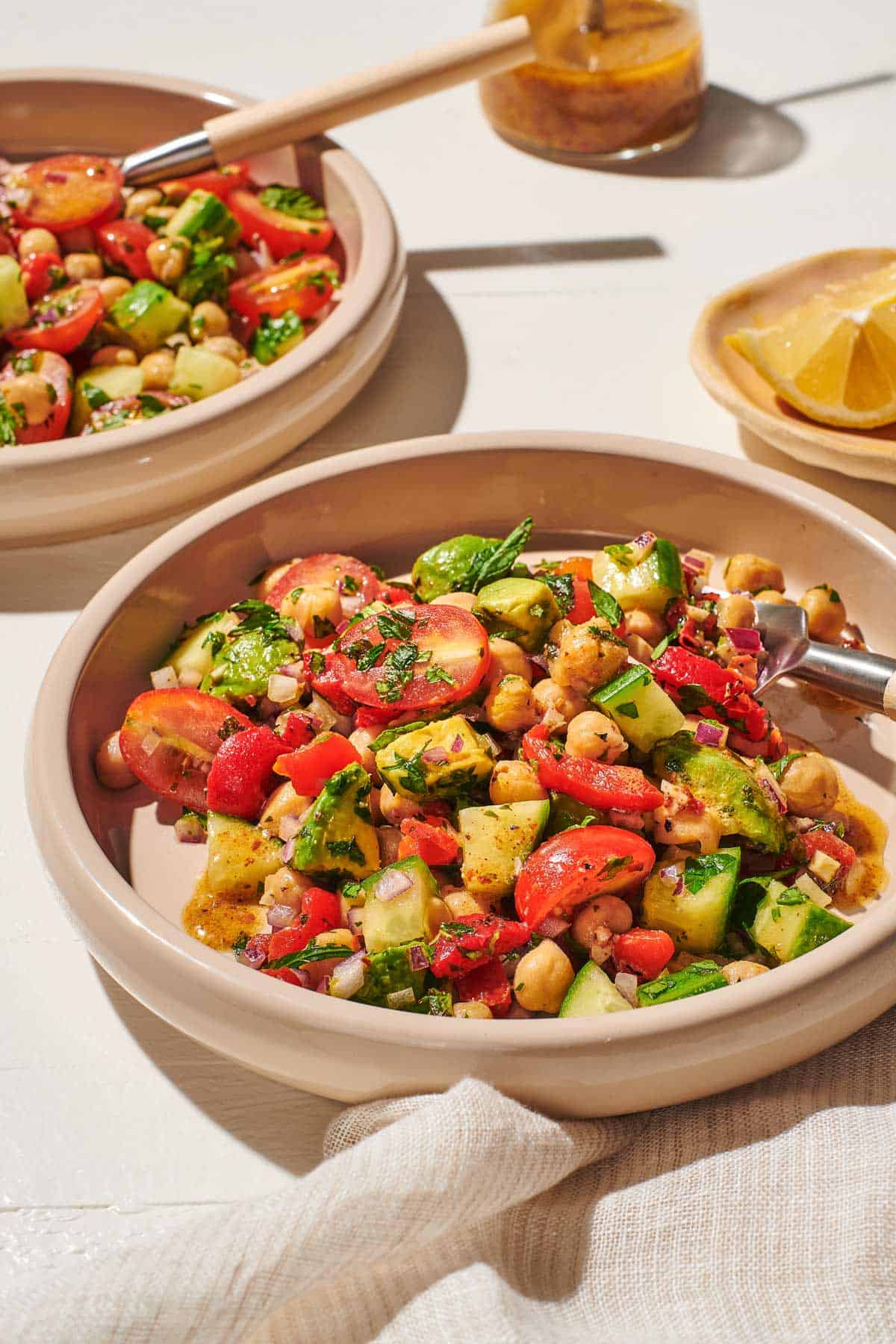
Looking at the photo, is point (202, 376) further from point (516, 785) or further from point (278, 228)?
point (516, 785)

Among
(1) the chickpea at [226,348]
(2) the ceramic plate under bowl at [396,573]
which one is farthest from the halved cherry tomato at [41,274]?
(2) the ceramic plate under bowl at [396,573]

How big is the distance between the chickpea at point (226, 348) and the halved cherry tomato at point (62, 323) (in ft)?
0.74

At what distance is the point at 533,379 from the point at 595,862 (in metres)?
1.48

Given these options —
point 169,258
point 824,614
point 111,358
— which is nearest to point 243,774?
point 824,614

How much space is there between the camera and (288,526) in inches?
83.4

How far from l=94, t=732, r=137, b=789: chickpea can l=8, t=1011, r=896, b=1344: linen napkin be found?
63 centimetres

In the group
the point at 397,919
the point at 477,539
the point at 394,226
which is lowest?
the point at 397,919

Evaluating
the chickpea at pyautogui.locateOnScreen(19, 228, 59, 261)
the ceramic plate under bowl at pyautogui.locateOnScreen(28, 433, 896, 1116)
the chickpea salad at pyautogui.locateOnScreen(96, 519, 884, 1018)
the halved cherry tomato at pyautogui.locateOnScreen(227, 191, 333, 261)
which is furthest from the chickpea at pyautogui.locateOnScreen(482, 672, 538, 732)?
the chickpea at pyautogui.locateOnScreen(19, 228, 59, 261)

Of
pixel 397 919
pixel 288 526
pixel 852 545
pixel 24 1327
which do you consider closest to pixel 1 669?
pixel 288 526

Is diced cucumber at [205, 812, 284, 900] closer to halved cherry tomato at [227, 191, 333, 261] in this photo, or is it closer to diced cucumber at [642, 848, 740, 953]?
diced cucumber at [642, 848, 740, 953]

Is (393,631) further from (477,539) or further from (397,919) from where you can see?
(397,919)

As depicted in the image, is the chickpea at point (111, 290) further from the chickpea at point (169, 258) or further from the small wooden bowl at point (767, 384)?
the small wooden bowl at point (767, 384)

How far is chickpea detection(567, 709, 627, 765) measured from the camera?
162 centimetres

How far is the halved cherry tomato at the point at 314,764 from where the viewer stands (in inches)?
64.4
